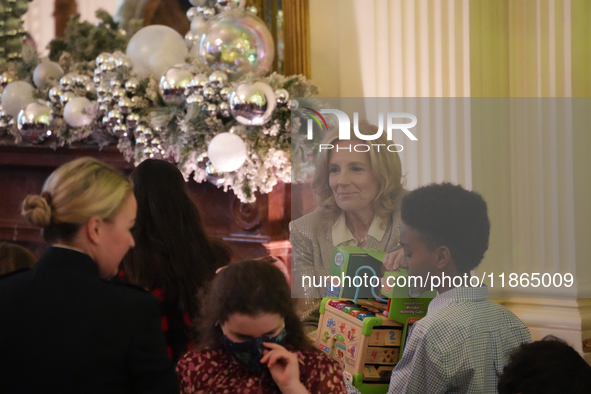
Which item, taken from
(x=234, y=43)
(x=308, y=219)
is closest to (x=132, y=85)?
(x=234, y=43)

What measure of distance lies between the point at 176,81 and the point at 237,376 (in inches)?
67.2

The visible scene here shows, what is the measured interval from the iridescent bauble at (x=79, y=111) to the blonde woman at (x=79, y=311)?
1.94 m

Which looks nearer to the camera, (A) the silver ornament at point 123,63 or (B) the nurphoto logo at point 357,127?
(B) the nurphoto logo at point 357,127

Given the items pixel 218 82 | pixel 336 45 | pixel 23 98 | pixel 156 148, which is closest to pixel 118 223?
pixel 218 82

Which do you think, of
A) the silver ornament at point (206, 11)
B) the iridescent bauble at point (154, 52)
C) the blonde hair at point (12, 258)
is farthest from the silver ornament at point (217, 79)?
the blonde hair at point (12, 258)

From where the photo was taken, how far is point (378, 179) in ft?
6.92

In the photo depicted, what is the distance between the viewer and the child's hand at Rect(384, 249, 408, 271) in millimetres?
1987

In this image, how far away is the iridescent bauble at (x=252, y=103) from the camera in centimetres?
261

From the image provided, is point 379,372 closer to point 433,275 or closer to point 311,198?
point 433,275

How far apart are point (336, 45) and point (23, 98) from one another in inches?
71.0

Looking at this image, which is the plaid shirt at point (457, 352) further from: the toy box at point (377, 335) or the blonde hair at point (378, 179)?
the blonde hair at point (378, 179)

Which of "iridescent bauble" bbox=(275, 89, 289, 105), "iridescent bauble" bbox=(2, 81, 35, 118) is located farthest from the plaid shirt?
"iridescent bauble" bbox=(2, 81, 35, 118)

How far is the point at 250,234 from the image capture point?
10.4ft

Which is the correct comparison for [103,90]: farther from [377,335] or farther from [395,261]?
[377,335]
